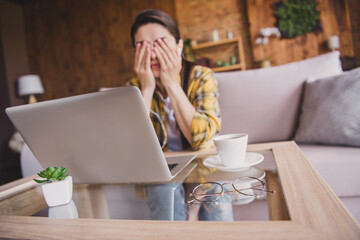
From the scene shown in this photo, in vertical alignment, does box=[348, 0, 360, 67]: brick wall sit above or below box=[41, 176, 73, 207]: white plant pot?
above

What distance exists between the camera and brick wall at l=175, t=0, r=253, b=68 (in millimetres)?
3918

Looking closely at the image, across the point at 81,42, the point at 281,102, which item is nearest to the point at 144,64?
the point at 281,102

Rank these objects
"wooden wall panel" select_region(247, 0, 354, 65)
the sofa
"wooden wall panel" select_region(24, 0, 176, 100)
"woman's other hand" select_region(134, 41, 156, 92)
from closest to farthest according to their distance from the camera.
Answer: "woman's other hand" select_region(134, 41, 156, 92) → the sofa → "wooden wall panel" select_region(247, 0, 354, 65) → "wooden wall panel" select_region(24, 0, 176, 100)

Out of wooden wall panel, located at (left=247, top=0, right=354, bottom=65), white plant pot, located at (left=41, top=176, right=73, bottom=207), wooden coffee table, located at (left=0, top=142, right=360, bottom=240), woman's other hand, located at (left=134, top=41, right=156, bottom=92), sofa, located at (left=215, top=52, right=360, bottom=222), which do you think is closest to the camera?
wooden coffee table, located at (left=0, top=142, right=360, bottom=240)

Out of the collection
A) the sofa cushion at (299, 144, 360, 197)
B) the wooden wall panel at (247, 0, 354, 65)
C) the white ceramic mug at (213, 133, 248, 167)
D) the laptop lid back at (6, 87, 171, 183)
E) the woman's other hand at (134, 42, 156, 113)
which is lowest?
the sofa cushion at (299, 144, 360, 197)

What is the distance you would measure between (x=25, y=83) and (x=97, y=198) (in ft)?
13.7

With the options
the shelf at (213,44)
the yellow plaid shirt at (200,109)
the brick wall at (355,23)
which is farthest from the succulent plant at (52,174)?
the brick wall at (355,23)

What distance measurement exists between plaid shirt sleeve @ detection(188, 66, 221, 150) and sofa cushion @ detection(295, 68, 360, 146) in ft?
1.51

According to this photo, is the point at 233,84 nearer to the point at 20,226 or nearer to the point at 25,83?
the point at 20,226

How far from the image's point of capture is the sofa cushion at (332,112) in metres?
1.11

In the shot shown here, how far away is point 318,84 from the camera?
1.30 metres

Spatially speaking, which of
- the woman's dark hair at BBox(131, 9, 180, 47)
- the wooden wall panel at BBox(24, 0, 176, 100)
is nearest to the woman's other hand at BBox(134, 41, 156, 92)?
the woman's dark hair at BBox(131, 9, 180, 47)

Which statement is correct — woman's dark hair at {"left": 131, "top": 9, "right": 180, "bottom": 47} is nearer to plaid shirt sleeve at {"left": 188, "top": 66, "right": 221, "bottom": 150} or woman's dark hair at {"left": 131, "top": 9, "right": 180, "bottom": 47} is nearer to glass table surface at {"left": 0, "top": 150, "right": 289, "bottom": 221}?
plaid shirt sleeve at {"left": 188, "top": 66, "right": 221, "bottom": 150}

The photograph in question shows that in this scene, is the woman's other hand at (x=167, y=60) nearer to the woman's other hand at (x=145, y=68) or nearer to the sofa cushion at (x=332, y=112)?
the woman's other hand at (x=145, y=68)
